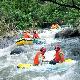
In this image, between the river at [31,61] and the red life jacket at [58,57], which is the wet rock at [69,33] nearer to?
the river at [31,61]

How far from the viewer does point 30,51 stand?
1709 centimetres

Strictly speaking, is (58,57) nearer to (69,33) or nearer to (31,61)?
(31,61)

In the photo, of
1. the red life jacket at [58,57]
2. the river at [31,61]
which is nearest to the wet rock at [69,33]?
the river at [31,61]

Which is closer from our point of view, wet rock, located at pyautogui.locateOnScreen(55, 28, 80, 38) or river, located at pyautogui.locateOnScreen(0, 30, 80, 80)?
river, located at pyautogui.locateOnScreen(0, 30, 80, 80)

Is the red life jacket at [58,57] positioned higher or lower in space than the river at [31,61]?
higher

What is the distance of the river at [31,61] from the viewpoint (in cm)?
1151

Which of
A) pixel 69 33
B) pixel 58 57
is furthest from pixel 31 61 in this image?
pixel 69 33

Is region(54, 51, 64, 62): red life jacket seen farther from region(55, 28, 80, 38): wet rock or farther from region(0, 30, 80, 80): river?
region(55, 28, 80, 38): wet rock

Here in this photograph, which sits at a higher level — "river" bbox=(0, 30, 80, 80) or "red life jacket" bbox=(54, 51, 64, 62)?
"red life jacket" bbox=(54, 51, 64, 62)

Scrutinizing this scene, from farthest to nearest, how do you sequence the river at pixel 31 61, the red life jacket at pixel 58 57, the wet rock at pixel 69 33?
1. the wet rock at pixel 69 33
2. the red life jacket at pixel 58 57
3. the river at pixel 31 61

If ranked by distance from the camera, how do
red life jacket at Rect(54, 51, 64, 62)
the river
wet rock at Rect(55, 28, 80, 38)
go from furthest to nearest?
wet rock at Rect(55, 28, 80, 38) < red life jacket at Rect(54, 51, 64, 62) < the river

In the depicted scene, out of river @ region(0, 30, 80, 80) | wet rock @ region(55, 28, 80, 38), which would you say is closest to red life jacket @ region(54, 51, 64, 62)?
river @ region(0, 30, 80, 80)

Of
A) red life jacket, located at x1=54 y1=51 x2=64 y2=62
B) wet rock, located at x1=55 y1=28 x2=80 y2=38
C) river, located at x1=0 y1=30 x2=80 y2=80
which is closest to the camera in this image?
river, located at x1=0 y1=30 x2=80 y2=80

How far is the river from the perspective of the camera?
37.8 feet
